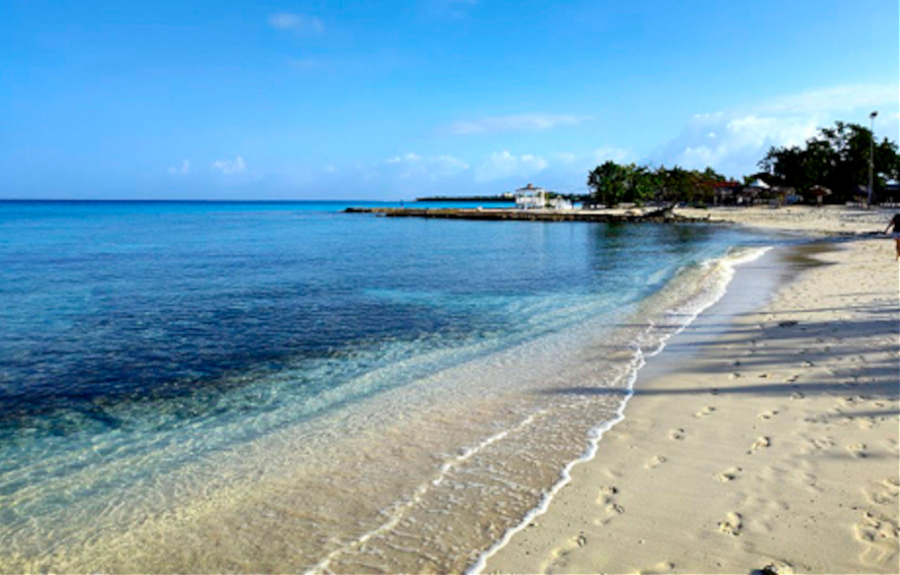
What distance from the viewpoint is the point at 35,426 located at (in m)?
7.87

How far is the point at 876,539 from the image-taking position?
4.34 m

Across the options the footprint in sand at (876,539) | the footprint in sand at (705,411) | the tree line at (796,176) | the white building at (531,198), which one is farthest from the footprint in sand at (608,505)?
the white building at (531,198)

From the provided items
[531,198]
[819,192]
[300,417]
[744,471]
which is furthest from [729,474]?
[531,198]

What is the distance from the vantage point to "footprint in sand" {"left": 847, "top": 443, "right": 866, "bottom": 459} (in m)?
5.78

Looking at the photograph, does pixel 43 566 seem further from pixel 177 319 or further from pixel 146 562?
pixel 177 319

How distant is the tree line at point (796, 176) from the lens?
293 ft

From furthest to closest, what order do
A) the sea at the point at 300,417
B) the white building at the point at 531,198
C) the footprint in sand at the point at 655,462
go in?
the white building at the point at 531,198 < the footprint in sand at the point at 655,462 < the sea at the point at 300,417

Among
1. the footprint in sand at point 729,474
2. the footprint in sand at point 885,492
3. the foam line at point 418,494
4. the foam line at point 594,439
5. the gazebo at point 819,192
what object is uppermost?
the gazebo at point 819,192

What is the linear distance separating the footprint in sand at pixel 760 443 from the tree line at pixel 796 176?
311 feet

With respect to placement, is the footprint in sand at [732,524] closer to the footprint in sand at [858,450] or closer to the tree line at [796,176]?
the footprint in sand at [858,450]

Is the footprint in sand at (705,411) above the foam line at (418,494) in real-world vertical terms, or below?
above

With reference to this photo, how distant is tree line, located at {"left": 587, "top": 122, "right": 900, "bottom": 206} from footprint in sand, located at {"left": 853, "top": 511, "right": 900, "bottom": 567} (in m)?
96.6

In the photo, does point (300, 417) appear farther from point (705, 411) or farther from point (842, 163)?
point (842, 163)

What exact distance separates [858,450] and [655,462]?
2.06m
